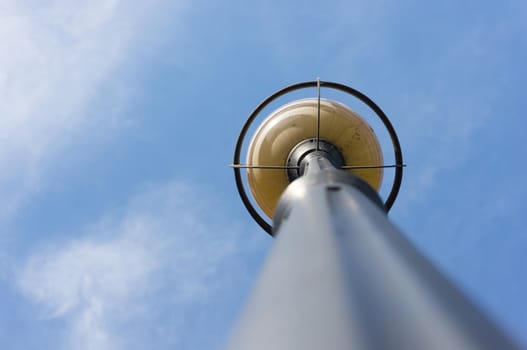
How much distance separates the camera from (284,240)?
3000mm

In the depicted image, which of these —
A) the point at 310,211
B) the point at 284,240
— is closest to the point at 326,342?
the point at 284,240

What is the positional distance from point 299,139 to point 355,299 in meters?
8.78

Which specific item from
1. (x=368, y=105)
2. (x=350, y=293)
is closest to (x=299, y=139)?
(x=368, y=105)

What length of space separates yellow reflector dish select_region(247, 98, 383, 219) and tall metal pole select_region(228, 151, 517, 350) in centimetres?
772

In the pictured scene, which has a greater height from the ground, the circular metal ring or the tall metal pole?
the circular metal ring

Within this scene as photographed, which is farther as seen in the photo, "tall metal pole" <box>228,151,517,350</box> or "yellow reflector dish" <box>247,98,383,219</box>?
"yellow reflector dish" <box>247,98,383,219</box>

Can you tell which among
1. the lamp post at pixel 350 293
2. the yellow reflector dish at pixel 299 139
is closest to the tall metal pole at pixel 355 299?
the lamp post at pixel 350 293

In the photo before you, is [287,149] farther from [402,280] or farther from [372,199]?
[402,280]

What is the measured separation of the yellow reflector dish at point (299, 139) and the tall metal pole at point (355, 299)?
772 centimetres

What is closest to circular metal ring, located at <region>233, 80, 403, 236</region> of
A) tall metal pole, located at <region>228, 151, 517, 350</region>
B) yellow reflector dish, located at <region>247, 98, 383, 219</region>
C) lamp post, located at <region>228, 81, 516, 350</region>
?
yellow reflector dish, located at <region>247, 98, 383, 219</region>

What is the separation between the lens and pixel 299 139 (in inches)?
420

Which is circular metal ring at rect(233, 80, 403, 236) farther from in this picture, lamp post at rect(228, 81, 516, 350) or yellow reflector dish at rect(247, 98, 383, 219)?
lamp post at rect(228, 81, 516, 350)

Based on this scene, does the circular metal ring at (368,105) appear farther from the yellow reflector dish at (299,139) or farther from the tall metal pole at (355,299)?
the tall metal pole at (355,299)

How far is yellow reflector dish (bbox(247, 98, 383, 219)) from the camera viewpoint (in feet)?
35.1
